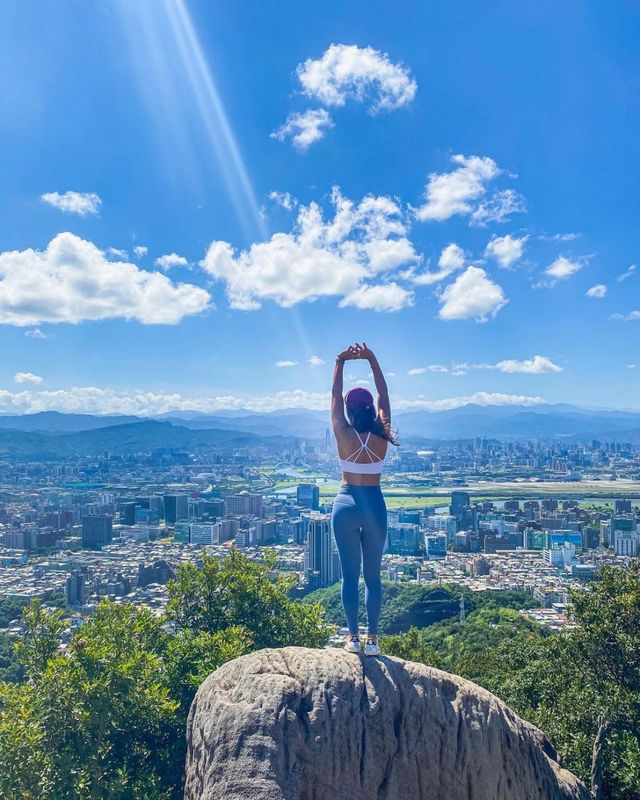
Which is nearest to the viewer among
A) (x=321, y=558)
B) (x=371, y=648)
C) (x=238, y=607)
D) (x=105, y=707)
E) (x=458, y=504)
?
(x=371, y=648)

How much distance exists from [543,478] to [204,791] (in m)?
120

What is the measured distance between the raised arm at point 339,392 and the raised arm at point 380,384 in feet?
0.26

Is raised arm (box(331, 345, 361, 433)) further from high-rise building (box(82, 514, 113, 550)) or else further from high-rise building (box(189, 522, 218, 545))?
high-rise building (box(82, 514, 113, 550))

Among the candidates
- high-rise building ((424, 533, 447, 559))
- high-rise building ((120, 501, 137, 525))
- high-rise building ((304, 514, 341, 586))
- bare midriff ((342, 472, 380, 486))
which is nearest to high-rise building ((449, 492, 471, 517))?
high-rise building ((424, 533, 447, 559))

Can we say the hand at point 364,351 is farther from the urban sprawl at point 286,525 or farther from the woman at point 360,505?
the urban sprawl at point 286,525

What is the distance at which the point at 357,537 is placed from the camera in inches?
169

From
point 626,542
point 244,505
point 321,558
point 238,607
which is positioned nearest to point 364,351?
point 238,607

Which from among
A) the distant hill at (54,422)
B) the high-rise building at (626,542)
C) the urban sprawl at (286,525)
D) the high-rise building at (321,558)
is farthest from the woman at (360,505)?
the distant hill at (54,422)

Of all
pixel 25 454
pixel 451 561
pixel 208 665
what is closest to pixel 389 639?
pixel 208 665

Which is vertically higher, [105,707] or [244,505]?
[105,707]

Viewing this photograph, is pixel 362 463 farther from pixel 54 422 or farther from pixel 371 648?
pixel 54 422

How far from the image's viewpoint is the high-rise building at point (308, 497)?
2908 inches

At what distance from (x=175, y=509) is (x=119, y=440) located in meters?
81.3

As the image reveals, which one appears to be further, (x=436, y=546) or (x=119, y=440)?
(x=119, y=440)
